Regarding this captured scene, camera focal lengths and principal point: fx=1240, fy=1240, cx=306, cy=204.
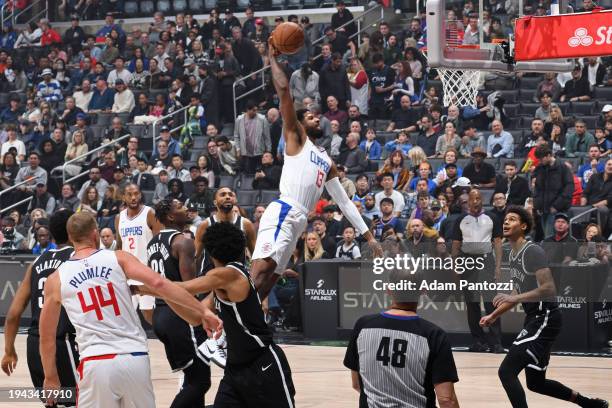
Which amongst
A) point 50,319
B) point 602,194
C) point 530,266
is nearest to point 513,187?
point 602,194

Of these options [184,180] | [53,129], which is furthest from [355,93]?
[53,129]

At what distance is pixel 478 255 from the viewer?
16.1 meters

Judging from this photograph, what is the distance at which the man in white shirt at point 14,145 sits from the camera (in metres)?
25.6

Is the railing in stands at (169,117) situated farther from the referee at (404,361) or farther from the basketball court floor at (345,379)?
the referee at (404,361)

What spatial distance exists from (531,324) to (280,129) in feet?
42.5

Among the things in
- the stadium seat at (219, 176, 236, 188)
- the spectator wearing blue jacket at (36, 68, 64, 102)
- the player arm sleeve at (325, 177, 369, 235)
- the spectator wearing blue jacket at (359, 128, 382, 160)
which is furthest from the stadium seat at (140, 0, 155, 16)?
the player arm sleeve at (325, 177, 369, 235)

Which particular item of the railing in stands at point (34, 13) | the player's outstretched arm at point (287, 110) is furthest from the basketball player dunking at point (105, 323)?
the railing in stands at point (34, 13)

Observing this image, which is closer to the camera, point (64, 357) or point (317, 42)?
point (64, 357)

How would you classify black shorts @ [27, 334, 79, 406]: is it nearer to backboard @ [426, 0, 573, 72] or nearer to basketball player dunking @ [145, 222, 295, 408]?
basketball player dunking @ [145, 222, 295, 408]

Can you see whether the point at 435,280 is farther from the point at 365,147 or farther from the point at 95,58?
the point at 95,58

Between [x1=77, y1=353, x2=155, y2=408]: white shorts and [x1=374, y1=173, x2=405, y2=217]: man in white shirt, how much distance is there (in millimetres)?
11179

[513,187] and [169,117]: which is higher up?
[513,187]

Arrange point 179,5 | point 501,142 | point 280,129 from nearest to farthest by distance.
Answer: point 501,142
point 280,129
point 179,5

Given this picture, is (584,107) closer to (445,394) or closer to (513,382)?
(513,382)
